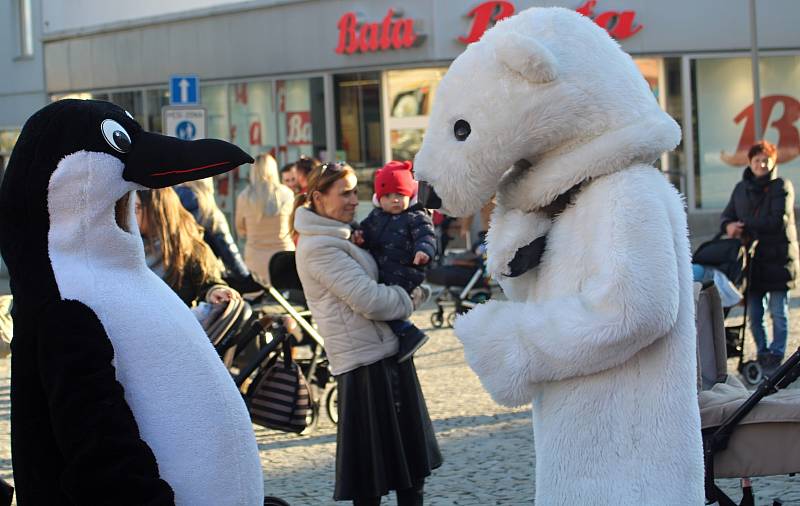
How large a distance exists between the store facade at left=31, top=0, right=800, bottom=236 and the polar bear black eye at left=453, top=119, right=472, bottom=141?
17592mm

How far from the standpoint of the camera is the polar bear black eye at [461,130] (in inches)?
133

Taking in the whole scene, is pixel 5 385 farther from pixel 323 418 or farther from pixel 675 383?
pixel 675 383

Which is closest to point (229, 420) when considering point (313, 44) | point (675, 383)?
point (675, 383)

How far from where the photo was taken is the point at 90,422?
8.75 feet

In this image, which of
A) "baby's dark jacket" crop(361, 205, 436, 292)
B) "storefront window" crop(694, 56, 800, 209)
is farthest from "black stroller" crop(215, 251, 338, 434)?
"storefront window" crop(694, 56, 800, 209)

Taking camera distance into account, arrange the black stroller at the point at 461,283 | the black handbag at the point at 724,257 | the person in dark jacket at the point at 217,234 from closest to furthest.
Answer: the person in dark jacket at the point at 217,234
the black handbag at the point at 724,257
the black stroller at the point at 461,283

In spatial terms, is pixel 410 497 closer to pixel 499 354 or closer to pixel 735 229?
pixel 499 354

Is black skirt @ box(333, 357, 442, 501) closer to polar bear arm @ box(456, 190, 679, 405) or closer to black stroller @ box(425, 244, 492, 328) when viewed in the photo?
polar bear arm @ box(456, 190, 679, 405)

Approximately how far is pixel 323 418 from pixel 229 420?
6218 millimetres

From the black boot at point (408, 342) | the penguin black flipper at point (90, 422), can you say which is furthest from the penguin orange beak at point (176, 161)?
the black boot at point (408, 342)

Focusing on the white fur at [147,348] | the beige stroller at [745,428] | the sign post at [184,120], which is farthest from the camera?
the sign post at [184,120]

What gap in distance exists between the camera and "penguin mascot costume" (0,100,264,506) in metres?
2.69

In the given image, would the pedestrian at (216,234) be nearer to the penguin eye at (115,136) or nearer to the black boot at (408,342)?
the black boot at (408,342)

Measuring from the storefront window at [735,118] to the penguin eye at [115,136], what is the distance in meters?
19.6
